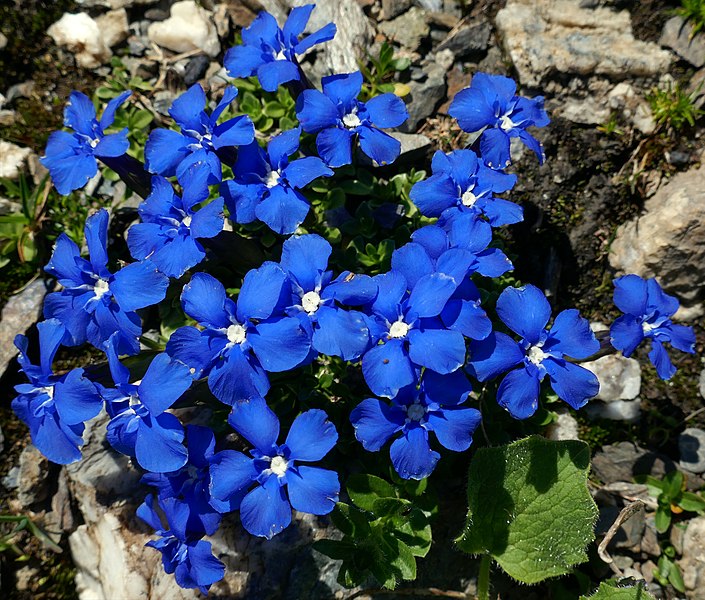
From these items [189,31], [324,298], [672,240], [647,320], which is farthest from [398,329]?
[189,31]

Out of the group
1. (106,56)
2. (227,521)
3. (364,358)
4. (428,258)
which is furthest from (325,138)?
(106,56)

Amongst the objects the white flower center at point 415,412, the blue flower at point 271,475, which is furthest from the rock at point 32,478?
the white flower center at point 415,412

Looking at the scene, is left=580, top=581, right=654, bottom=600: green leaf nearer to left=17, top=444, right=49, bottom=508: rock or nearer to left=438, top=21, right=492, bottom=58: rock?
left=17, top=444, right=49, bottom=508: rock

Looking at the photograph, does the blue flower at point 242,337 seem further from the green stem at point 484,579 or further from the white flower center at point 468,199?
the green stem at point 484,579

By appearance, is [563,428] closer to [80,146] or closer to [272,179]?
[272,179]

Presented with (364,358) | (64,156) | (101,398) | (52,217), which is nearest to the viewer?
(364,358)

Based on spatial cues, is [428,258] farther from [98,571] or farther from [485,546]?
[98,571]
